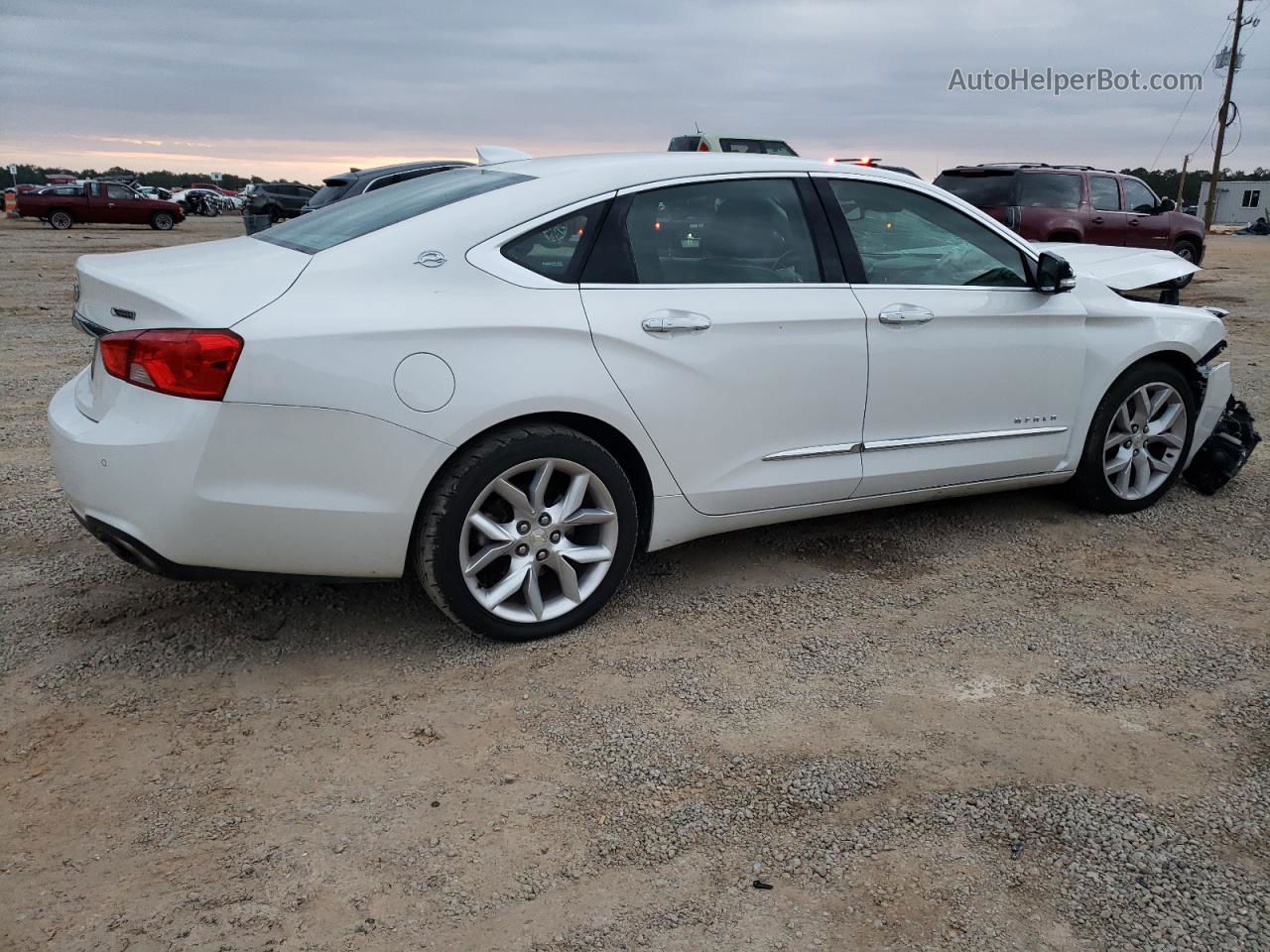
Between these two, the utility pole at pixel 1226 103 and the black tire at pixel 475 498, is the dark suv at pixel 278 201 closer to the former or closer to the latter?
the black tire at pixel 475 498

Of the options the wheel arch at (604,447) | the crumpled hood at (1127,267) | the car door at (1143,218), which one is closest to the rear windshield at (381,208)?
the wheel arch at (604,447)

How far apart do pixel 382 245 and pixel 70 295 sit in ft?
38.9

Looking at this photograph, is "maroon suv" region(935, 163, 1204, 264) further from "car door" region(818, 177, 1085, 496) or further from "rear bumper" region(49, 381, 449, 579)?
"rear bumper" region(49, 381, 449, 579)

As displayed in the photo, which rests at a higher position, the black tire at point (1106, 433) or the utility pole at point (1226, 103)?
the utility pole at point (1226, 103)

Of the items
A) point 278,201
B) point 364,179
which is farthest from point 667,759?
point 278,201

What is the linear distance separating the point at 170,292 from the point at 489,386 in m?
0.96

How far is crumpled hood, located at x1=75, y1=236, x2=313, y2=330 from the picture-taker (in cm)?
298

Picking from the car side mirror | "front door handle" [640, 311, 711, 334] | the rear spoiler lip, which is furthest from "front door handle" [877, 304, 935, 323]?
the rear spoiler lip

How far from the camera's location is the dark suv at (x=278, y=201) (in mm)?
25109

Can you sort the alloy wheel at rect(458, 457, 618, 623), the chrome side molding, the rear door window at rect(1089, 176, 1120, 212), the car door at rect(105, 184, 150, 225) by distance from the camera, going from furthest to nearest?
the car door at rect(105, 184, 150, 225) → the rear door window at rect(1089, 176, 1120, 212) → the chrome side molding → the alloy wheel at rect(458, 457, 618, 623)

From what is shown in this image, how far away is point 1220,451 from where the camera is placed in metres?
5.29

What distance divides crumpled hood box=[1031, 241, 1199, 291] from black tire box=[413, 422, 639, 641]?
2.59m

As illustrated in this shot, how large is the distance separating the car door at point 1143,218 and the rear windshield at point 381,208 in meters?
14.0

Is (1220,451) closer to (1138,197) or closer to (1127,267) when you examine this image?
(1127,267)
